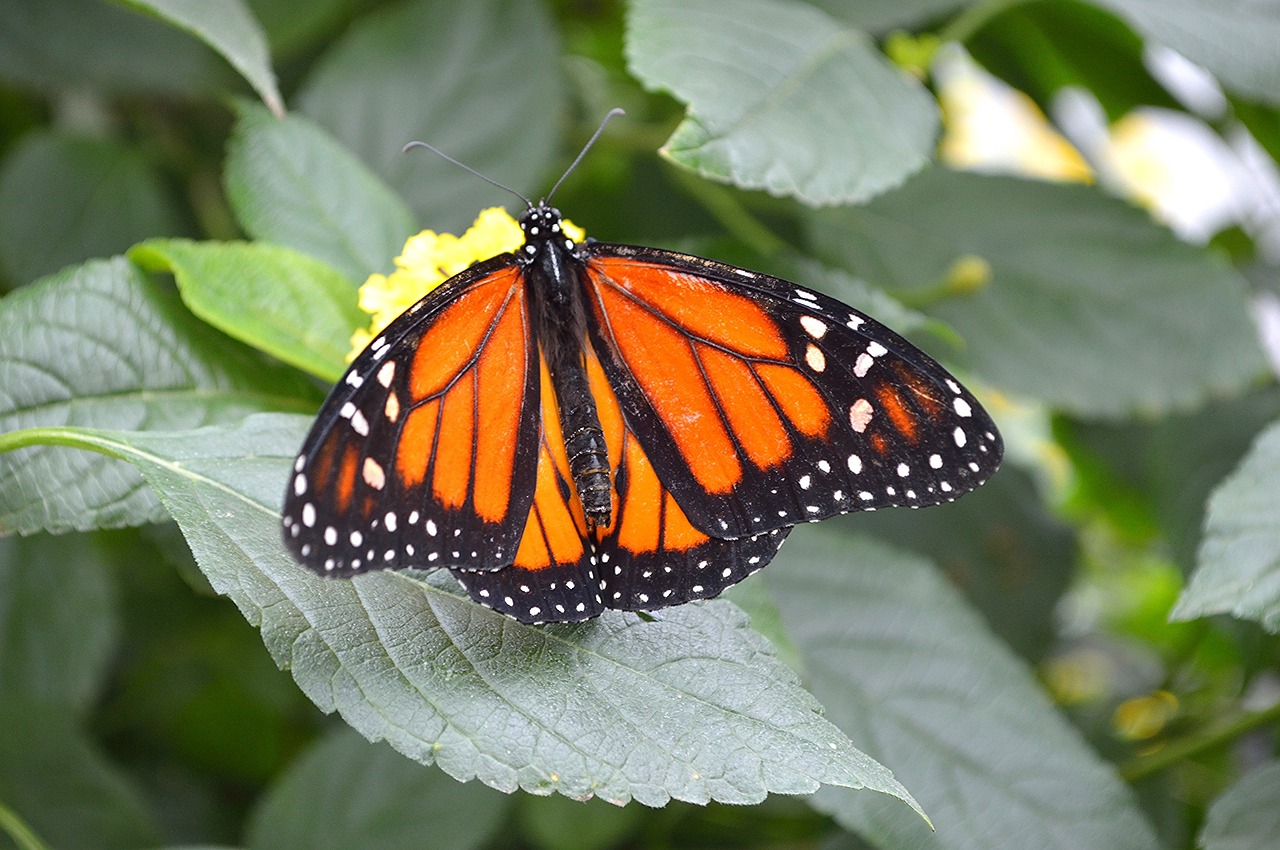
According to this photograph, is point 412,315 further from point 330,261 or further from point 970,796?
point 970,796

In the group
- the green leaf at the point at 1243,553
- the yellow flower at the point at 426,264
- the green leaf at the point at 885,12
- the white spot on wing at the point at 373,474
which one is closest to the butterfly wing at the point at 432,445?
the white spot on wing at the point at 373,474

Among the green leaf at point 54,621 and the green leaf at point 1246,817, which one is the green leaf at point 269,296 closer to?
the green leaf at point 54,621

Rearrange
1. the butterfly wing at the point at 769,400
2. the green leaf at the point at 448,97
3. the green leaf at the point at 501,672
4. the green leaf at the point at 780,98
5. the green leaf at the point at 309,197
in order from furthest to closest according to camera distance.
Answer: the green leaf at the point at 448,97
the green leaf at the point at 309,197
the green leaf at the point at 780,98
the butterfly wing at the point at 769,400
the green leaf at the point at 501,672

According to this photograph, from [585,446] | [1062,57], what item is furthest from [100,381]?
[1062,57]

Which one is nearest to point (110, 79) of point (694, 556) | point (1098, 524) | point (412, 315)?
point (412, 315)

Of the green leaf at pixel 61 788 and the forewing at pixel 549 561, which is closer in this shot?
the forewing at pixel 549 561
